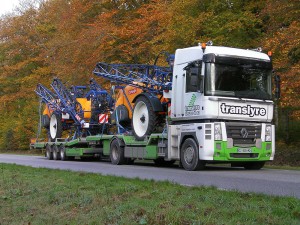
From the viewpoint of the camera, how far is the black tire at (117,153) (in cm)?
1825

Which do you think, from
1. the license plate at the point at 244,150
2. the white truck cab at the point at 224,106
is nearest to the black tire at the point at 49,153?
the white truck cab at the point at 224,106

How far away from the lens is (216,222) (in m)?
5.81

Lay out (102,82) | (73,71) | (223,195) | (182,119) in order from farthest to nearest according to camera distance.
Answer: (73,71) → (102,82) → (182,119) → (223,195)

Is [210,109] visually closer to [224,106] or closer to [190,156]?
[224,106]

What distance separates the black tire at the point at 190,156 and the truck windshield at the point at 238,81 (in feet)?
5.62

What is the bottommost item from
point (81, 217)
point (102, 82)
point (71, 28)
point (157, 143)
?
point (81, 217)

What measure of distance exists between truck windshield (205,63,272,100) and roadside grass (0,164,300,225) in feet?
15.2

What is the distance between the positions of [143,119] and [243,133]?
4338 mm

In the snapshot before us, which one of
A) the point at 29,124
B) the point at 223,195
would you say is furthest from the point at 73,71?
the point at 223,195

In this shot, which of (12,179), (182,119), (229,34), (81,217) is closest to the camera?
(81,217)

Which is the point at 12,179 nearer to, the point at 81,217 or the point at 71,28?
the point at 81,217

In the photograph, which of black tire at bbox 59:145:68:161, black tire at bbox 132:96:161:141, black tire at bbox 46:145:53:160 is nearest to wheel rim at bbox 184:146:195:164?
black tire at bbox 132:96:161:141

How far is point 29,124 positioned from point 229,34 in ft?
78.8

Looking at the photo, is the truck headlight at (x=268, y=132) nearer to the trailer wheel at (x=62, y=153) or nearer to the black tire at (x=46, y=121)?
the trailer wheel at (x=62, y=153)
